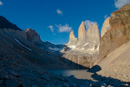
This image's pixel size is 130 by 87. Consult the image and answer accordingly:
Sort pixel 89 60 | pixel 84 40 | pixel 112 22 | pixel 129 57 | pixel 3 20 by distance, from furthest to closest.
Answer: pixel 84 40 < pixel 89 60 < pixel 3 20 < pixel 112 22 < pixel 129 57

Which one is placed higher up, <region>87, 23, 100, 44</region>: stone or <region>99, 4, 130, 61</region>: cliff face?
<region>87, 23, 100, 44</region>: stone

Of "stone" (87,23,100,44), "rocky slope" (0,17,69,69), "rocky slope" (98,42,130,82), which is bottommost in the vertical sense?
"rocky slope" (98,42,130,82)

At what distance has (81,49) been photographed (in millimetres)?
129250

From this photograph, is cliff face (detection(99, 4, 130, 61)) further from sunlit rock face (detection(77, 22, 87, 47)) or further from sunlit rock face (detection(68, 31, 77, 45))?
sunlit rock face (detection(68, 31, 77, 45))

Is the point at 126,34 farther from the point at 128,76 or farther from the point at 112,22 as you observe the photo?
the point at 128,76

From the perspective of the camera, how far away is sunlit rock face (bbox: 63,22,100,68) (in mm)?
102875

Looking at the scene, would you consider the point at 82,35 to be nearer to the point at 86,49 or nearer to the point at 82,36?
the point at 82,36

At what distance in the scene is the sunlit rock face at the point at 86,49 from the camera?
102875 millimetres

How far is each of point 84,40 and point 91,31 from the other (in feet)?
39.6

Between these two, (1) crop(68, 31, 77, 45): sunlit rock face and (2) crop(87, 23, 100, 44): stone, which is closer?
(2) crop(87, 23, 100, 44): stone

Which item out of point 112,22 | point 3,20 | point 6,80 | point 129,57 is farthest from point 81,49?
point 6,80

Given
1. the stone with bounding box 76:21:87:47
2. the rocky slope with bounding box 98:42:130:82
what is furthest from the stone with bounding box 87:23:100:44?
the rocky slope with bounding box 98:42:130:82

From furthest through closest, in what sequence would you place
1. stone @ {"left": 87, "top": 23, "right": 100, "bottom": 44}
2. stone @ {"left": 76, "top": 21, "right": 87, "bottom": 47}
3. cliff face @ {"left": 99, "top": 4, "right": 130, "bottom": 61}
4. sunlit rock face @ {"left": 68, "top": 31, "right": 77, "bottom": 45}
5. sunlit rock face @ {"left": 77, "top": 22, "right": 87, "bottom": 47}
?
sunlit rock face @ {"left": 68, "top": 31, "right": 77, "bottom": 45} < sunlit rock face @ {"left": 77, "top": 22, "right": 87, "bottom": 47} < stone @ {"left": 76, "top": 21, "right": 87, "bottom": 47} < stone @ {"left": 87, "top": 23, "right": 100, "bottom": 44} < cliff face @ {"left": 99, "top": 4, "right": 130, "bottom": 61}

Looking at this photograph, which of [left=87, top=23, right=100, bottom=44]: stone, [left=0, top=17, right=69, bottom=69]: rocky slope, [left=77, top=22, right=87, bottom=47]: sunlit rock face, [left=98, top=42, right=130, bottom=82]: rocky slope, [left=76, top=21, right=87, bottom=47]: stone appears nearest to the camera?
[left=98, top=42, right=130, bottom=82]: rocky slope
